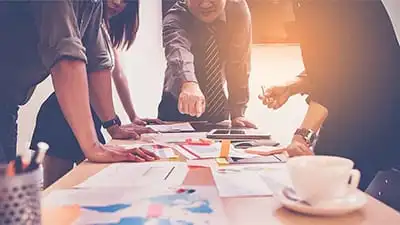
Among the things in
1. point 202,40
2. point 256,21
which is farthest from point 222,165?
point 256,21

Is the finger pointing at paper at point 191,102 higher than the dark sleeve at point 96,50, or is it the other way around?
the dark sleeve at point 96,50

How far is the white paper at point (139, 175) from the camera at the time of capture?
3.03 feet

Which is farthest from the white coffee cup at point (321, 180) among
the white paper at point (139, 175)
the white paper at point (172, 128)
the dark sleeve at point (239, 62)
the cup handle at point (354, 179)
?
the dark sleeve at point (239, 62)

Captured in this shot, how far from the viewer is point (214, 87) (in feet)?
6.91

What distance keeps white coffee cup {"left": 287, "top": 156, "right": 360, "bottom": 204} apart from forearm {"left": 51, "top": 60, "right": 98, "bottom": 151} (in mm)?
553

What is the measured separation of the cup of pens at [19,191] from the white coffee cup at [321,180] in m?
0.36


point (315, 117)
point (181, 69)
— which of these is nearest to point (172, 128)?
point (181, 69)

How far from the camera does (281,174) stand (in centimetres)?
98

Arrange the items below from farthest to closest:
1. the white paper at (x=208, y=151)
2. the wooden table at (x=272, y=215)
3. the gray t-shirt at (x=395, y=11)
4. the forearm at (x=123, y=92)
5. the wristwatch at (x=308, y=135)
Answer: the gray t-shirt at (x=395, y=11) → the forearm at (x=123, y=92) → the wristwatch at (x=308, y=135) → the white paper at (x=208, y=151) → the wooden table at (x=272, y=215)

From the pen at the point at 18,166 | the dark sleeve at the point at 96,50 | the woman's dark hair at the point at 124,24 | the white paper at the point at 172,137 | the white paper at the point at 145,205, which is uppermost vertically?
the woman's dark hair at the point at 124,24

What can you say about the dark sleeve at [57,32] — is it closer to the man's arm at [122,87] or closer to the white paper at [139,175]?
the white paper at [139,175]

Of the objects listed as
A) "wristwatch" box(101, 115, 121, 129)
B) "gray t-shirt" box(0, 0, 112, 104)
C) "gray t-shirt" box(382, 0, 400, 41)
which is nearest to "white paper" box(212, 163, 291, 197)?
"gray t-shirt" box(0, 0, 112, 104)

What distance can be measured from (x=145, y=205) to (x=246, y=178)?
0.26 meters

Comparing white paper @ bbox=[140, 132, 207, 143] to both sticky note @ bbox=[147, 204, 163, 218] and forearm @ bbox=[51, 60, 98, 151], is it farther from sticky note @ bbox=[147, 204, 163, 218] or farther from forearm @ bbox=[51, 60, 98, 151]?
sticky note @ bbox=[147, 204, 163, 218]
